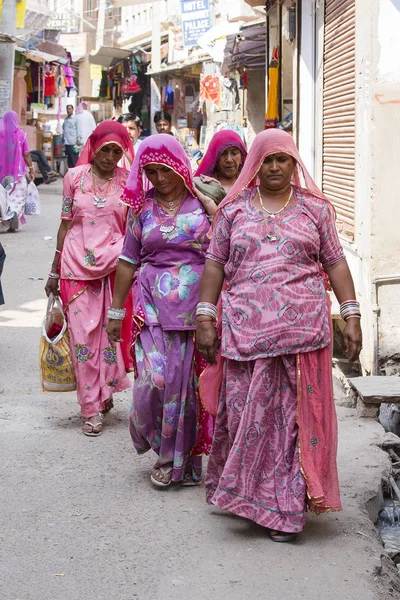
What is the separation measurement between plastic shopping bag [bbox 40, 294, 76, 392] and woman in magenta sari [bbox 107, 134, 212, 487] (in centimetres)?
129

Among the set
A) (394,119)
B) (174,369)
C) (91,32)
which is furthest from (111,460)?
(91,32)

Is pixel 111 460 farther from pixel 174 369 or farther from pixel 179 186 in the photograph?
pixel 179 186

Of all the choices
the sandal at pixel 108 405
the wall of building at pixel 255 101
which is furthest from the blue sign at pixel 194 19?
the sandal at pixel 108 405

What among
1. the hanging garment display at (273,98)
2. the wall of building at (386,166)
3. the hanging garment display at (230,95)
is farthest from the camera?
the hanging garment display at (230,95)

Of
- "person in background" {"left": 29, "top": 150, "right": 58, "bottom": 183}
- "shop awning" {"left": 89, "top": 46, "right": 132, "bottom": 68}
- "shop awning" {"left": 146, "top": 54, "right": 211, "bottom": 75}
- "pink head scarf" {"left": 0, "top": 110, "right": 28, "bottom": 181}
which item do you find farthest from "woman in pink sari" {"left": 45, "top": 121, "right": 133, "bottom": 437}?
"shop awning" {"left": 89, "top": 46, "right": 132, "bottom": 68}

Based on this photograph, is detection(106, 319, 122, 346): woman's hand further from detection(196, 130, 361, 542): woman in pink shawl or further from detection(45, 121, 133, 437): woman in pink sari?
detection(45, 121, 133, 437): woman in pink sari

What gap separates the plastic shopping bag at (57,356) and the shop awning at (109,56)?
28.3m

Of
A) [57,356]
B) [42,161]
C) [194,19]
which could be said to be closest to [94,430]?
[57,356]

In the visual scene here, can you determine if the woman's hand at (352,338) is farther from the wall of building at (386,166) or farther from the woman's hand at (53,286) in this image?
the wall of building at (386,166)

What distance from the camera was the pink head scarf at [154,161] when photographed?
461 centimetres

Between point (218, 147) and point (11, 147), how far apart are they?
984 centimetres

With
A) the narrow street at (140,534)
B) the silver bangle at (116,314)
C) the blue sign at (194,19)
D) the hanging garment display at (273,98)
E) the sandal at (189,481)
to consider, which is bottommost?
the narrow street at (140,534)

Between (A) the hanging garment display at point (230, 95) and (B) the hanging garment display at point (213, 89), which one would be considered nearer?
(A) the hanging garment display at point (230, 95)

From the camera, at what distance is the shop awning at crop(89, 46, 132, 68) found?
111 ft
